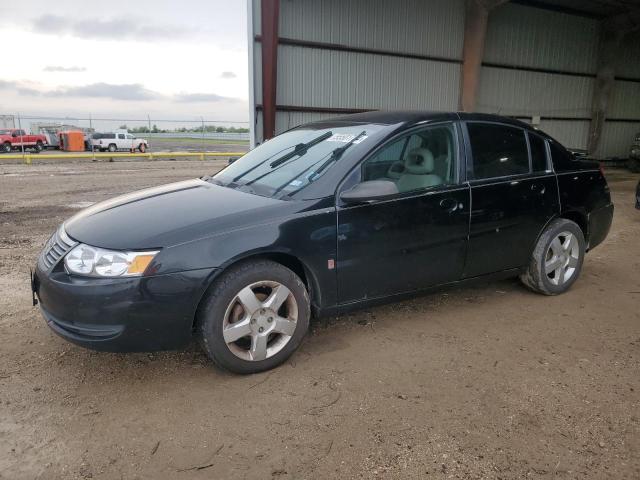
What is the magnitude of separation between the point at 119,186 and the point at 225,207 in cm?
968

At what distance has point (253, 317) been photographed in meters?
2.89

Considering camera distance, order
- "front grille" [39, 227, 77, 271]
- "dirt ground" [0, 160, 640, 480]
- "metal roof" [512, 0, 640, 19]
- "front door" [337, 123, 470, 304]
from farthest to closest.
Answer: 1. "metal roof" [512, 0, 640, 19]
2. "front door" [337, 123, 470, 304]
3. "front grille" [39, 227, 77, 271]
4. "dirt ground" [0, 160, 640, 480]

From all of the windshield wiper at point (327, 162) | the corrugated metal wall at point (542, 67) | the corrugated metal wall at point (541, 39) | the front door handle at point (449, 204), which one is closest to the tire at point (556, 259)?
the front door handle at point (449, 204)

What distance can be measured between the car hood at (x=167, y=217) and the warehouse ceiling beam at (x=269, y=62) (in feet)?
28.4

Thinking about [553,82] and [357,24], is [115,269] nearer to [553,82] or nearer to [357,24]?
[357,24]

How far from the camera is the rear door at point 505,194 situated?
12.2 feet

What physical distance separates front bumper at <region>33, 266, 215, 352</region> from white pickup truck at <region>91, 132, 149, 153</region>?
29626mm

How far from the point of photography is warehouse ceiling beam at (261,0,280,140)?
11172mm

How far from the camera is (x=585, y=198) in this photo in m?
4.41

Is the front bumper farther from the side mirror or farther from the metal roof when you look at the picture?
the metal roof

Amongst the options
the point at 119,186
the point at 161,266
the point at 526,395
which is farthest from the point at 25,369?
the point at 119,186

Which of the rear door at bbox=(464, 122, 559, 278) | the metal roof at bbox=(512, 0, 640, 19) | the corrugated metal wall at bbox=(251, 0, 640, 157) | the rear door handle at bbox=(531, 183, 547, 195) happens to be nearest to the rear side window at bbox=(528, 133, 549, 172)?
the rear door at bbox=(464, 122, 559, 278)

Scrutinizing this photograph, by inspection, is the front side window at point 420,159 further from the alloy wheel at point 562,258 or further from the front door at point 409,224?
the alloy wheel at point 562,258

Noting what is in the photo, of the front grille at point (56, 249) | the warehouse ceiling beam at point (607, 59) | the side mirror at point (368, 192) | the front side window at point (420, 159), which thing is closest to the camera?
the front grille at point (56, 249)
